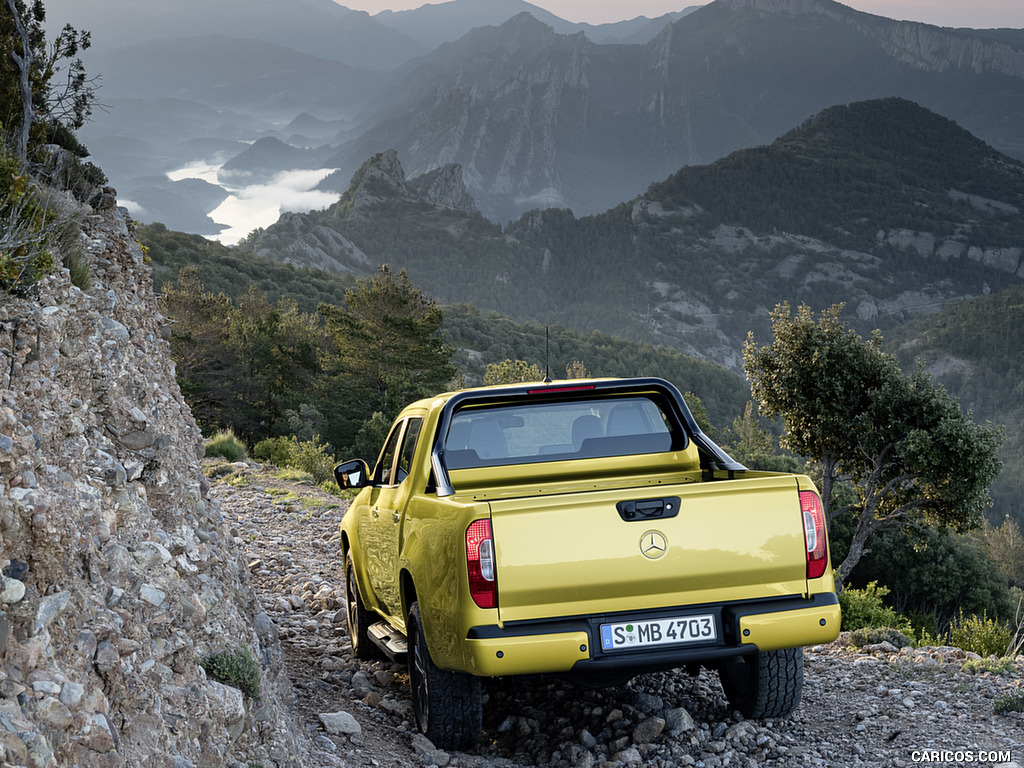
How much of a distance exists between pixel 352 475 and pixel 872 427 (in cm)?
1878

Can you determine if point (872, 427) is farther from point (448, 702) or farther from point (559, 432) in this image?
point (448, 702)

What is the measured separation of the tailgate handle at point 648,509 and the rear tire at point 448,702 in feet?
4.09

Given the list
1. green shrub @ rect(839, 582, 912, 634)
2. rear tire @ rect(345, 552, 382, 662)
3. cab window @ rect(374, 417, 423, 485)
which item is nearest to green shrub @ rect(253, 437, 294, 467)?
green shrub @ rect(839, 582, 912, 634)

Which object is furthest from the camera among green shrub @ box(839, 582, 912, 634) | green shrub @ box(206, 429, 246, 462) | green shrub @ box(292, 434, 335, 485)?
green shrub @ box(292, 434, 335, 485)

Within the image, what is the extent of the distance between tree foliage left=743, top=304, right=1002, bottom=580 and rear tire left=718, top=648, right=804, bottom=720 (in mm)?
17810

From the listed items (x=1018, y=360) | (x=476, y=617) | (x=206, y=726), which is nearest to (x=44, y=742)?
(x=206, y=726)

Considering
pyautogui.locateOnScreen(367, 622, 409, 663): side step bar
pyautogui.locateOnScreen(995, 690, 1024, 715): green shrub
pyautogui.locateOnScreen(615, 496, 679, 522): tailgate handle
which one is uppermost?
pyautogui.locateOnScreen(615, 496, 679, 522): tailgate handle

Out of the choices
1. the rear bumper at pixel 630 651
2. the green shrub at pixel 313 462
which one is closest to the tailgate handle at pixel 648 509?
the rear bumper at pixel 630 651

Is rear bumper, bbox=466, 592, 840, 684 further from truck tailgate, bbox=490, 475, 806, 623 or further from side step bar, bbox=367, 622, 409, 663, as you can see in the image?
side step bar, bbox=367, 622, 409, 663

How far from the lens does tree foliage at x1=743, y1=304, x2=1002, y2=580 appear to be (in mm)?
20547

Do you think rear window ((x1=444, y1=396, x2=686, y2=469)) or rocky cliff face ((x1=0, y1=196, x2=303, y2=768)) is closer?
rocky cliff face ((x1=0, y1=196, x2=303, y2=768))

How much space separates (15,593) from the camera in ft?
8.59

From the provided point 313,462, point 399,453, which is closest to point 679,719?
point 399,453

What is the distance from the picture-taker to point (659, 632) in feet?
12.7
